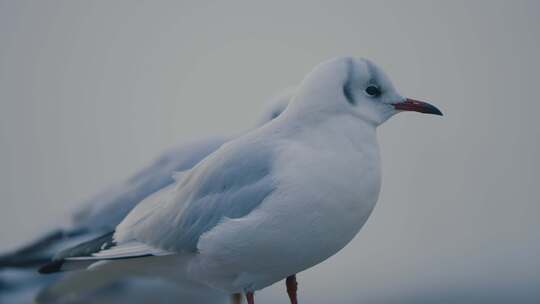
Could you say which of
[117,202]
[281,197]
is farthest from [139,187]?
[281,197]

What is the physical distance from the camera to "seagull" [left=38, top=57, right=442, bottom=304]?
1963mm

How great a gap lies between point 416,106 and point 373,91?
156mm

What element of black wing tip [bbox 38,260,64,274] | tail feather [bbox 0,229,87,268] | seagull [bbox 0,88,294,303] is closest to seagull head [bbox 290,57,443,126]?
black wing tip [bbox 38,260,64,274]

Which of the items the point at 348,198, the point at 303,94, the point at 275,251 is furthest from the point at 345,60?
the point at 275,251

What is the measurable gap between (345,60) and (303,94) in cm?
15

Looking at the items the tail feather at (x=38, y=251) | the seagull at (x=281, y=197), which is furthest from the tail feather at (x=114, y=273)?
the tail feather at (x=38, y=251)

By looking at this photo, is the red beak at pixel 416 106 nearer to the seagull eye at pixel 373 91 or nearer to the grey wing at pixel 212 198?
the seagull eye at pixel 373 91

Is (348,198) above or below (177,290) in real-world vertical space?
below

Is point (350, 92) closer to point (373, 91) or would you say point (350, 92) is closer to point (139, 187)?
point (373, 91)

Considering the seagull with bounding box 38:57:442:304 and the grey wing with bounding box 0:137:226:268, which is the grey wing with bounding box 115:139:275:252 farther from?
the grey wing with bounding box 0:137:226:268

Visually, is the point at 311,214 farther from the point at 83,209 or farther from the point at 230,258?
the point at 83,209

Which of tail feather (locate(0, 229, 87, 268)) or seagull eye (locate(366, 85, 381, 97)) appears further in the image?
tail feather (locate(0, 229, 87, 268))

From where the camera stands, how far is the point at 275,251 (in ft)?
6.51

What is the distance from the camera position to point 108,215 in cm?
345
